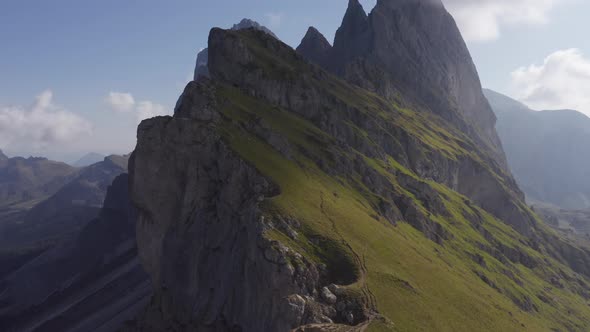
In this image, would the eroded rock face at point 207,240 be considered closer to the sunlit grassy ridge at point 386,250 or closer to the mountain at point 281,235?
the mountain at point 281,235

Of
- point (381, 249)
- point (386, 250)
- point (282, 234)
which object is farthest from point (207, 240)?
point (386, 250)

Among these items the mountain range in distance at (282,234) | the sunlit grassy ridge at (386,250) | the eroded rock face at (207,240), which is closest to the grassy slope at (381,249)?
the sunlit grassy ridge at (386,250)

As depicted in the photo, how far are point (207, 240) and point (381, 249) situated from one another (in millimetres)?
36630

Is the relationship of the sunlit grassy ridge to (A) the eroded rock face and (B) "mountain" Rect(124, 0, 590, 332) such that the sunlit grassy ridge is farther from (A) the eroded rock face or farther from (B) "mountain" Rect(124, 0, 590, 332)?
(A) the eroded rock face

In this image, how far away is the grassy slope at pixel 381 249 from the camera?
271ft

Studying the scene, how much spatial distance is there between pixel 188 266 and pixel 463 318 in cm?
5692

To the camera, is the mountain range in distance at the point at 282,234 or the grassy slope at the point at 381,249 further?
the grassy slope at the point at 381,249

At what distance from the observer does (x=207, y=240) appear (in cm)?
9712

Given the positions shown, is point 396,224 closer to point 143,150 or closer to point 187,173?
point 187,173

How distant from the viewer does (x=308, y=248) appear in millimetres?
83875

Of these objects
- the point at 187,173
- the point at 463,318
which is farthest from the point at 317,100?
the point at 463,318

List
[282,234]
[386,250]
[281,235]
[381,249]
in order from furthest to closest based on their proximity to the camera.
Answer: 1. [386,250]
2. [381,249]
3. [282,234]
4. [281,235]

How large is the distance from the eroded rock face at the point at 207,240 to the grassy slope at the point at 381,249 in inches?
162

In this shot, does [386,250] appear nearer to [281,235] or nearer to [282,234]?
[282,234]
